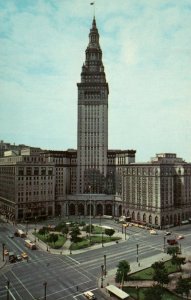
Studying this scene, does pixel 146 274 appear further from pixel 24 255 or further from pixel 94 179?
pixel 94 179

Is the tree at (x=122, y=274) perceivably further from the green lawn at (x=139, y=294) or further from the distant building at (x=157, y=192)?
the distant building at (x=157, y=192)

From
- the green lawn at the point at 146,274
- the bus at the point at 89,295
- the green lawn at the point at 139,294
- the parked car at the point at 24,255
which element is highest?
the parked car at the point at 24,255

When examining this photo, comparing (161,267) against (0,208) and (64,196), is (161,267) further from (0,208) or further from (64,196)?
(0,208)

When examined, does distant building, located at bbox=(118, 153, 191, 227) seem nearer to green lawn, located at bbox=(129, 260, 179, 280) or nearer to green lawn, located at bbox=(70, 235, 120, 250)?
green lawn, located at bbox=(70, 235, 120, 250)

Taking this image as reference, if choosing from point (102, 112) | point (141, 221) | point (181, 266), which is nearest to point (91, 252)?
point (181, 266)

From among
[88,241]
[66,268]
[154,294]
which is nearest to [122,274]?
[154,294]

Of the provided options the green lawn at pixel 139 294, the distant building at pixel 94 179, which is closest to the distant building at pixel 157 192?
the distant building at pixel 94 179
